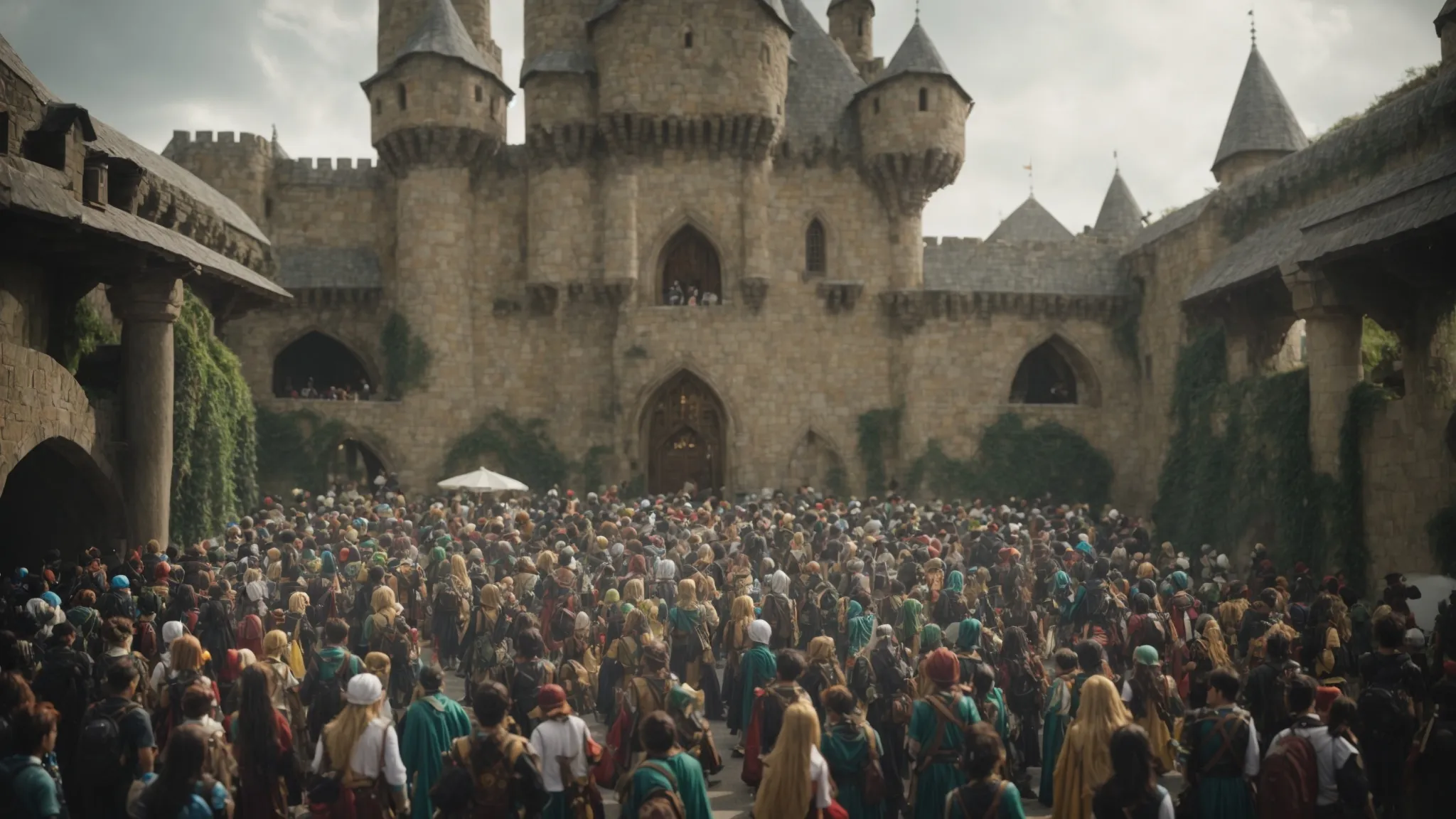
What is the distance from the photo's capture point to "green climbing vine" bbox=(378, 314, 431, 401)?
3048 cm

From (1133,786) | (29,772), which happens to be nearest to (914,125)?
(1133,786)

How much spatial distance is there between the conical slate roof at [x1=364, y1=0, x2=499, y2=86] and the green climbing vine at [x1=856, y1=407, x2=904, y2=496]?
14125 mm

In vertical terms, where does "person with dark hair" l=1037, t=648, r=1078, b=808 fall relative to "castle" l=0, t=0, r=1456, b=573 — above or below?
below

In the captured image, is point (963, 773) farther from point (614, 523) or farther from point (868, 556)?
point (614, 523)

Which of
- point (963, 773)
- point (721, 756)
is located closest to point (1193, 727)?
point (963, 773)

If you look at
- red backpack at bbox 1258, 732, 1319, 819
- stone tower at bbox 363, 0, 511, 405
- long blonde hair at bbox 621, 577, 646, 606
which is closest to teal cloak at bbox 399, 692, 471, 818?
long blonde hair at bbox 621, 577, 646, 606

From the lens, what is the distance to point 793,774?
22.9 feet

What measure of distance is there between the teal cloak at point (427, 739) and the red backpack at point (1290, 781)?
5.21 metres

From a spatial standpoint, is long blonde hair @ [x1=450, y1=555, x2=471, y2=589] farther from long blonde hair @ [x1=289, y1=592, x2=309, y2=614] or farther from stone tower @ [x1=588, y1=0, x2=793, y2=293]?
stone tower @ [x1=588, y1=0, x2=793, y2=293]

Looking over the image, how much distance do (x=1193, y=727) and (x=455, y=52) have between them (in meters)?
27.8

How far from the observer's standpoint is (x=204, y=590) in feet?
42.2

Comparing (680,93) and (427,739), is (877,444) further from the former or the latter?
(427,739)

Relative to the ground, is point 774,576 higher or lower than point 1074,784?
higher

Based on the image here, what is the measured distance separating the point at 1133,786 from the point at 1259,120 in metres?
30.2
